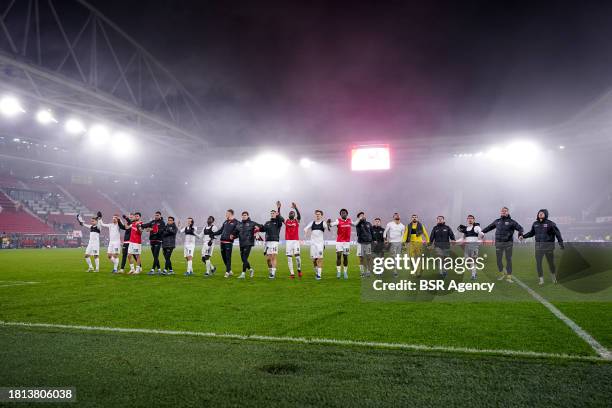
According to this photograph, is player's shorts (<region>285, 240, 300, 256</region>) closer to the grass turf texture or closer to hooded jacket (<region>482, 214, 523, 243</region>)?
hooded jacket (<region>482, 214, 523, 243</region>)

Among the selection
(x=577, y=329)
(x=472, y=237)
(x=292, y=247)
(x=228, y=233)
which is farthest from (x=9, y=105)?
(x=577, y=329)

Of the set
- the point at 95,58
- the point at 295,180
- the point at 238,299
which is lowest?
the point at 238,299

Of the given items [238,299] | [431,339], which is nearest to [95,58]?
[238,299]

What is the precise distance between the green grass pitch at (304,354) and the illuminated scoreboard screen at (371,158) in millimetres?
27490

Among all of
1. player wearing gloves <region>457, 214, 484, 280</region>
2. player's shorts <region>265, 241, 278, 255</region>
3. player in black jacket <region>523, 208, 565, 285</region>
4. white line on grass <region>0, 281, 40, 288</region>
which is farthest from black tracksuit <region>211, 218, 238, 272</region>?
player in black jacket <region>523, 208, 565, 285</region>

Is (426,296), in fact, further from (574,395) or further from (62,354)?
(62,354)

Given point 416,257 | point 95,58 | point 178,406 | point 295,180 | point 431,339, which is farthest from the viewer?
point 295,180

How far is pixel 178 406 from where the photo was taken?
3.27m

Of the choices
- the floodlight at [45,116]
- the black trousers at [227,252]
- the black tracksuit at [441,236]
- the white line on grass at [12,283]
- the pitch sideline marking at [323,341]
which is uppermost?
the floodlight at [45,116]

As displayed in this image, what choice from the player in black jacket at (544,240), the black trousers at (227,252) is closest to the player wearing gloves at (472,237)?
the player in black jacket at (544,240)

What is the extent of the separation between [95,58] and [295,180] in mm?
31014

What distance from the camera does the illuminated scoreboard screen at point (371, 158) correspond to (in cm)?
3544

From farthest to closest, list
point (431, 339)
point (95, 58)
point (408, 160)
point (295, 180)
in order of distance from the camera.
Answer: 1. point (295, 180)
2. point (408, 160)
3. point (95, 58)
4. point (431, 339)

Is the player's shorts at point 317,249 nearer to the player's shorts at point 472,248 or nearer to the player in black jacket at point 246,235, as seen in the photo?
the player in black jacket at point 246,235
